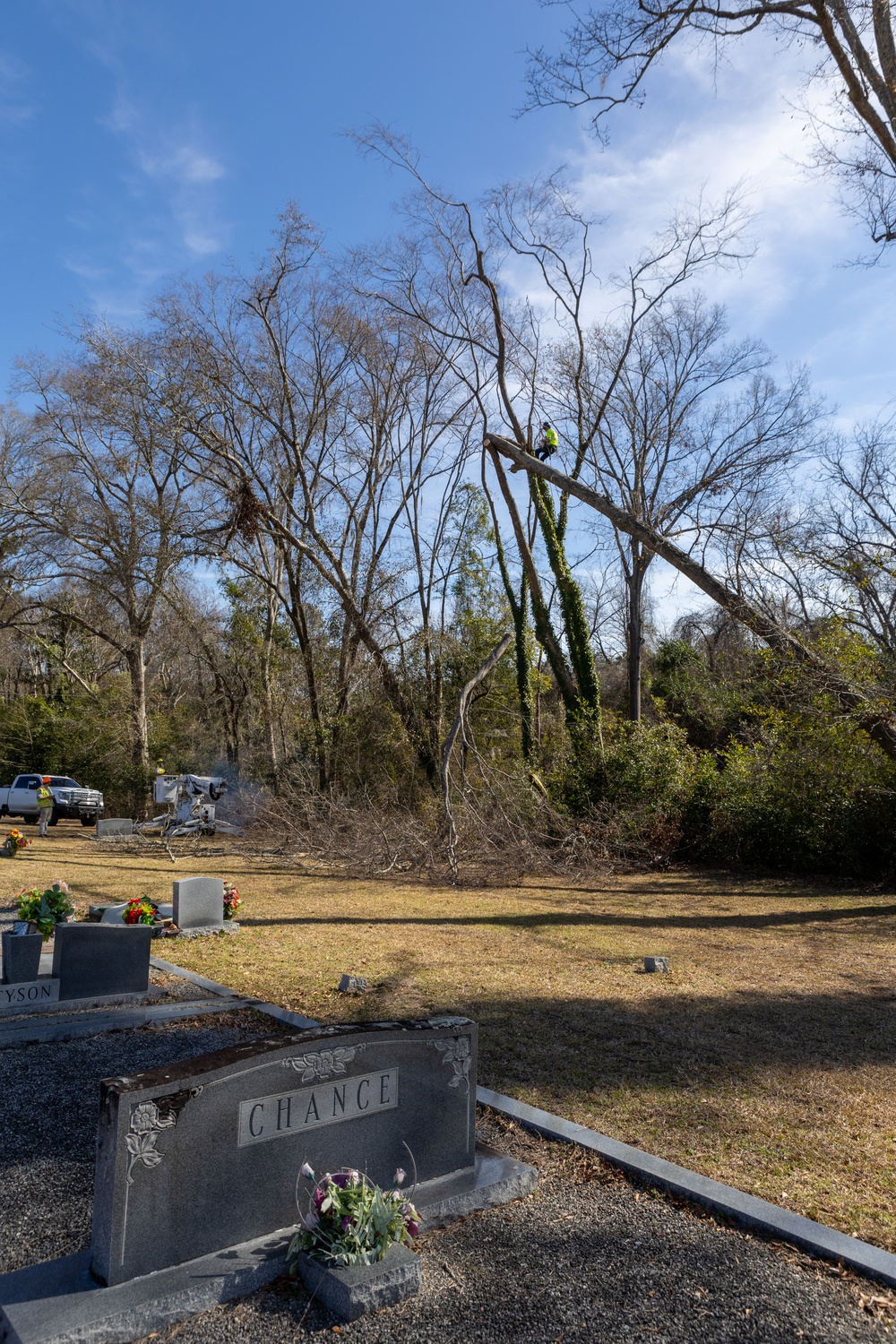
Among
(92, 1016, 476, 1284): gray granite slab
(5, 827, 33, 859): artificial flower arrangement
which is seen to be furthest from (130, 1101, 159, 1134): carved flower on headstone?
(5, 827, 33, 859): artificial flower arrangement

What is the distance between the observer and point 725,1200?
11.1ft

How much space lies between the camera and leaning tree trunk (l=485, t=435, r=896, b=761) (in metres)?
Answer: 11.9

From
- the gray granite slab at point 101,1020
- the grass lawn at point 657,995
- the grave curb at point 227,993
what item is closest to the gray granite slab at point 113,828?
the grass lawn at point 657,995

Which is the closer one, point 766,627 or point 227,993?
point 227,993

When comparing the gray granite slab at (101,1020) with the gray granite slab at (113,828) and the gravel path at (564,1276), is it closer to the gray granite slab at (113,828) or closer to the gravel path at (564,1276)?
the gravel path at (564,1276)

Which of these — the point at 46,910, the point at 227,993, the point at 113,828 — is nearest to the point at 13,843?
the point at 113,828

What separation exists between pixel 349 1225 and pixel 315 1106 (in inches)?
17.0

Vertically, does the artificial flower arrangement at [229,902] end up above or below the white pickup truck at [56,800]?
below

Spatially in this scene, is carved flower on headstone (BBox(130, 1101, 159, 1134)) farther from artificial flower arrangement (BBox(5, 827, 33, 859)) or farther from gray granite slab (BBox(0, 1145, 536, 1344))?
artificial flower arrangement (BBox(5, 827, 33, 859))

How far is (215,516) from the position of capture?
2333cm

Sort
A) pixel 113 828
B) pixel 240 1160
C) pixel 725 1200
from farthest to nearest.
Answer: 1. pixel 113 828
2. pixel 725 1200
3. pixel 240 1160

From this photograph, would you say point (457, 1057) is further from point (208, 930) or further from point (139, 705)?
point (139, 705)

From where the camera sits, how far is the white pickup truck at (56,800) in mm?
26375

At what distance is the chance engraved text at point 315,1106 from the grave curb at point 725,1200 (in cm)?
106
